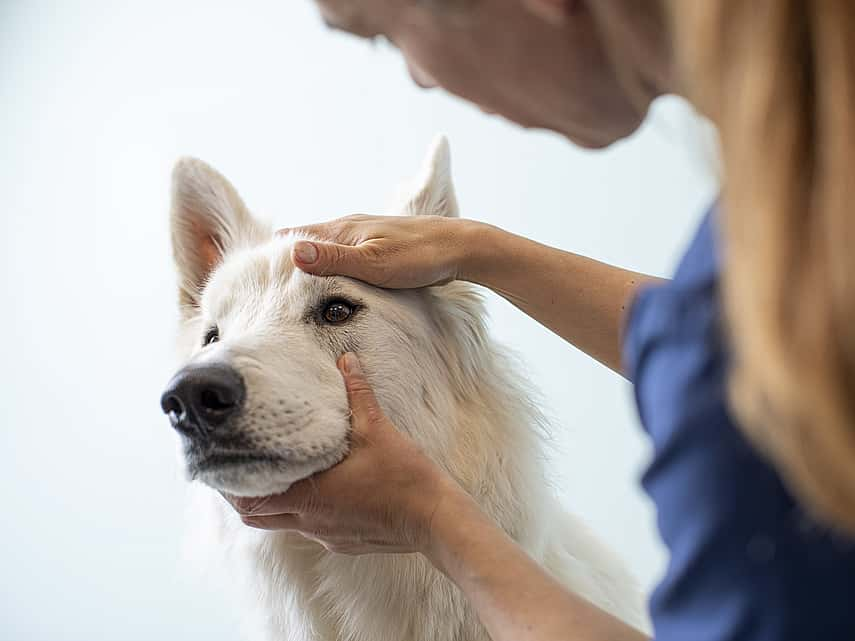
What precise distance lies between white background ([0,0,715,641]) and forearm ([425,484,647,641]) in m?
1.22

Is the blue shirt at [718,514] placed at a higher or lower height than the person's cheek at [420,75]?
lower

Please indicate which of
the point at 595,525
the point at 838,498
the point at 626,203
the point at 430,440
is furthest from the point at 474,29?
the point at 595,525

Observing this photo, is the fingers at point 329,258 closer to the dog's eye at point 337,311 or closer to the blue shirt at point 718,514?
the dog's eye at point 337,311

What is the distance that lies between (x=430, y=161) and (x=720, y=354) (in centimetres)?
106

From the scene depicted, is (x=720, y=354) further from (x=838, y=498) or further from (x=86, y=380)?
(x=86, y=380)

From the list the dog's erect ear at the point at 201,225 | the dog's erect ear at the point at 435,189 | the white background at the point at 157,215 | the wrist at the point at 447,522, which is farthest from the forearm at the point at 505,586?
the white background at the point at 157,215

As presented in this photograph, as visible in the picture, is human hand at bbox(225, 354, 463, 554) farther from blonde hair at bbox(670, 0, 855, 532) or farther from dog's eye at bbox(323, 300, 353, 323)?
blonde hair at bbox(670, 0, 855, 532)

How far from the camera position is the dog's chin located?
3.94 ft

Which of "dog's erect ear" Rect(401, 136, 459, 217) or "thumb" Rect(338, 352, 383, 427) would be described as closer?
"thumb" Rect(338, 352, 383, 427)

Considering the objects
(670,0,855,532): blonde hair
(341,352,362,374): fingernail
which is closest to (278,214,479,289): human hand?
(341,352,362,374): fingernail

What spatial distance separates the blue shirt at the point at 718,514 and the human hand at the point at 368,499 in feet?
1.77

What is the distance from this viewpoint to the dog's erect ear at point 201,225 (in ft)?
5.37

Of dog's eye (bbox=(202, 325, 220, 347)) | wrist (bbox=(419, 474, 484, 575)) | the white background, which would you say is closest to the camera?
wrist (bbox=(419, 474, 484, 575))

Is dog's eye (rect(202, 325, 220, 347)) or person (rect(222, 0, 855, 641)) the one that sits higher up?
person (rect(222, 0, 855, 641))
